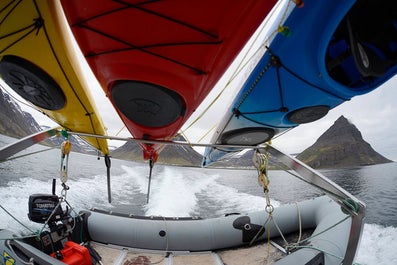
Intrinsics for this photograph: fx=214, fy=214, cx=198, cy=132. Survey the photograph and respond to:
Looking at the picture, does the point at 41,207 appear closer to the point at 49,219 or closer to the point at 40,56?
the point at 49,219

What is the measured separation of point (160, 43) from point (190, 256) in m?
4.10

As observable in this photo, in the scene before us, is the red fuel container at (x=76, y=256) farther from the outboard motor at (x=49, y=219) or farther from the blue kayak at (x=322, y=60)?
the blue kayak at (x=322, y=60)

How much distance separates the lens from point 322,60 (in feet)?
5.92

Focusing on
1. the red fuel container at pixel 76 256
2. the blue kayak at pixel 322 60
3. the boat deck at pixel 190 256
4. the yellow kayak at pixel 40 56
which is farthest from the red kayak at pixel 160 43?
the boat deck at pixel 190 256

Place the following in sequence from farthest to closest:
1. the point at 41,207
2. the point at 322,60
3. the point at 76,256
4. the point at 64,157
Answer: the point at 41,207, the point at 76,256, the point at 64,157, the point at 322,60

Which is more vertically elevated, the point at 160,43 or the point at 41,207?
the point at 160,43

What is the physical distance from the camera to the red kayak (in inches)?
51.7

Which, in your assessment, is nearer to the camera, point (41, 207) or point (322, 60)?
point (322, 60)

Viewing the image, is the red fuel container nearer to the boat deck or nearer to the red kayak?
the boat deck

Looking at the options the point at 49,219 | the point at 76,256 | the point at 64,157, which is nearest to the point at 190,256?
the point at 76,256

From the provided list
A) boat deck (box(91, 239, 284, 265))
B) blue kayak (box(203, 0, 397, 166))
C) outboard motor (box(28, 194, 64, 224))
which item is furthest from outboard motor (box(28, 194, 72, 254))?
blue kayak (box(203, 0, 397, 166))

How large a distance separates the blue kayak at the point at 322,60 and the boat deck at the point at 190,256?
2.78 m

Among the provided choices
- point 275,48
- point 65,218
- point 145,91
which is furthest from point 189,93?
point 65,218

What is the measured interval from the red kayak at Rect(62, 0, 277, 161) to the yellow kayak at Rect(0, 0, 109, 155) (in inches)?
15.7
